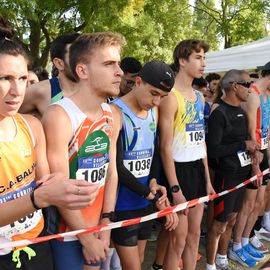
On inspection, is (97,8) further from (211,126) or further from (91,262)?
(91,262)

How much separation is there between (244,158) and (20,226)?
2.67 meters

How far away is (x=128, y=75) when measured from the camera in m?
4.35

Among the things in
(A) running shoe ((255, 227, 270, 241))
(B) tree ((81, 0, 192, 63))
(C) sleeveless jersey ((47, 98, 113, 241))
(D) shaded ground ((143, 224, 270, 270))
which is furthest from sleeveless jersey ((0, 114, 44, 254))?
(B) tree ((81, 0, 192, 63))

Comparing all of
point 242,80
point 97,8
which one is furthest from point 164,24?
point 242,80

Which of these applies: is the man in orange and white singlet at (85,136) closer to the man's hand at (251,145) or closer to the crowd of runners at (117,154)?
the crowd of runners at (117,154)

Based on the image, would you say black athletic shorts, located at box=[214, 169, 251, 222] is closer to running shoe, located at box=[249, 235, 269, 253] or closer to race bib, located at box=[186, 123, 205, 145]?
race bib, located at box=[186, 123, 205, 145]

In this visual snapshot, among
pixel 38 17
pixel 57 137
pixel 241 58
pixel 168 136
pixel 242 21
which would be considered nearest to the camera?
pixel 57 137

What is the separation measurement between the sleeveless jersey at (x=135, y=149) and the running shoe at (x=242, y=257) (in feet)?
6.21

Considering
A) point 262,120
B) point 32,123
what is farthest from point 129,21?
point 32,123

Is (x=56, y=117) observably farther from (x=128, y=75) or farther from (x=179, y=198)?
(x=128, y=75)

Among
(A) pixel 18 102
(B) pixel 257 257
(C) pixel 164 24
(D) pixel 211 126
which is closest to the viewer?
(A) pixel 18 102

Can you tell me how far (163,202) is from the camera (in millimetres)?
2811

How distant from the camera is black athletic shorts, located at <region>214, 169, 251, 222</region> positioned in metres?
3.67

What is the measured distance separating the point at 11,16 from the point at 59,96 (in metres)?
8.74
